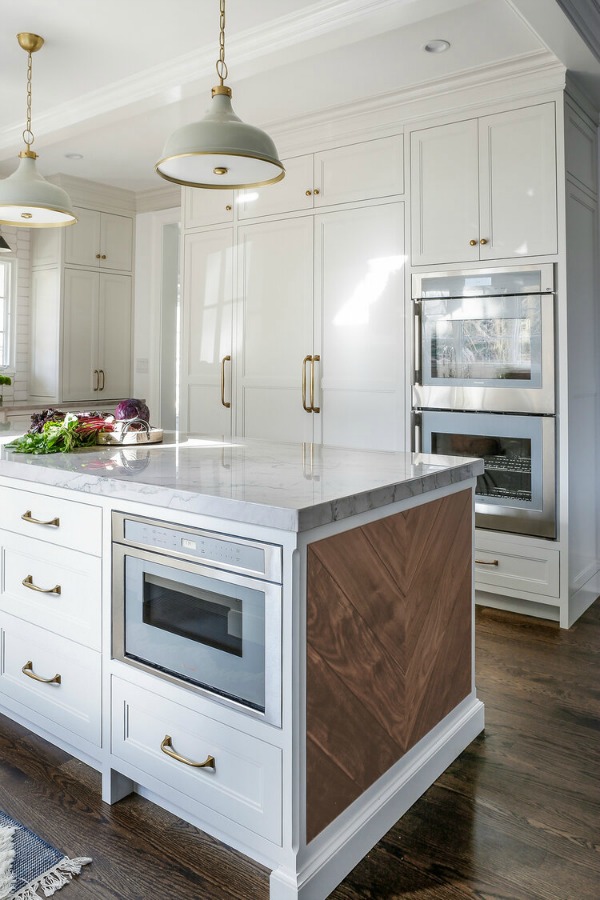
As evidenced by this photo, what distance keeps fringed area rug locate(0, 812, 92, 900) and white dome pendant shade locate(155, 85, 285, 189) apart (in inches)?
72.8

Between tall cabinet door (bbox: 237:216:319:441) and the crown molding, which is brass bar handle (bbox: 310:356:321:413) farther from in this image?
the crown molding

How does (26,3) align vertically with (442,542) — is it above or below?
above

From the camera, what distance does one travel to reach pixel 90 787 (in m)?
1.92

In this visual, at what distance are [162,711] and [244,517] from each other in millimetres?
597

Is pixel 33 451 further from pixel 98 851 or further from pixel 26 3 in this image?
pixel 26 3

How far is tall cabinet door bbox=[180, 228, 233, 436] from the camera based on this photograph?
4426 millimetres

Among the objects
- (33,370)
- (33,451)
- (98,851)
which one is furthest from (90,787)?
(33,370)

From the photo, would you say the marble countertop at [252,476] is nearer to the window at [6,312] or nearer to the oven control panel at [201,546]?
the oven control panel at [201,546]

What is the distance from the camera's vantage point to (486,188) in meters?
3.33

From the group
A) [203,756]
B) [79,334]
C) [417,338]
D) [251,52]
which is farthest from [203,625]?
[79,334]

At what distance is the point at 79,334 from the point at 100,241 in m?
0.79

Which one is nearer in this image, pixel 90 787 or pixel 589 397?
pixel 90 787

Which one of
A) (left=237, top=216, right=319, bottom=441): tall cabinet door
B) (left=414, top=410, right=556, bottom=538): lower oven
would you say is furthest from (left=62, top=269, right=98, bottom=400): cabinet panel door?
(left=414, top=410, right=556, bottom=538): lower oven

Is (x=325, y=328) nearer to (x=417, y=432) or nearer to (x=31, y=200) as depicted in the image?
(x=417, y=432)
